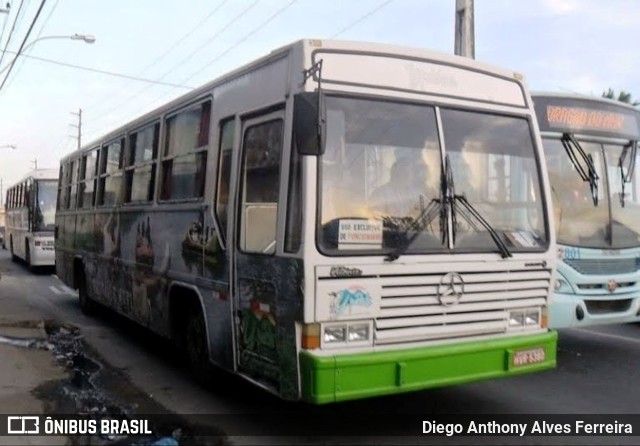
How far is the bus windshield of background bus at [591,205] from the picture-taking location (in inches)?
314

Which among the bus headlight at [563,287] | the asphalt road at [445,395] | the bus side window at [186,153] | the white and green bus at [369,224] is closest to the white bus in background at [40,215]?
the asphalt road at [445,395]

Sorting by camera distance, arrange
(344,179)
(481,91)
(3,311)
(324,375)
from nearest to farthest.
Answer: (324,375) < (344,179) < (481,91) < (3,311)

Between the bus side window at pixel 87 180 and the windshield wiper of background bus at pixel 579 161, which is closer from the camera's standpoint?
the windshield wiper of background bus at pixel 579 161

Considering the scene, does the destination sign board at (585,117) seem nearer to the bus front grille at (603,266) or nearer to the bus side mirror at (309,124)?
the bus front grille at (603,266)

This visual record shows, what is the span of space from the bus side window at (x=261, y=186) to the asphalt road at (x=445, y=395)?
5.19 feet

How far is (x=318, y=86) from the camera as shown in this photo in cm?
484

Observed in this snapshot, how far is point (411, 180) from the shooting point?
5207mm

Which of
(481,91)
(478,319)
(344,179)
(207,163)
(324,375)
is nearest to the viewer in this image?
(324,375)

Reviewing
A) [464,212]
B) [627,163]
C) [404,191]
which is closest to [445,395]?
[464,212]

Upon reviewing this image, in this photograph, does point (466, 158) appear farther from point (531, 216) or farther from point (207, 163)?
point (207, 163)

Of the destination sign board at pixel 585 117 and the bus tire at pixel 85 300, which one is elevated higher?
the destination sign board at pixel 585 117

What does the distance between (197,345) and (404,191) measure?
2.87 metres

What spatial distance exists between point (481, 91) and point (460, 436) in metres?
2.83

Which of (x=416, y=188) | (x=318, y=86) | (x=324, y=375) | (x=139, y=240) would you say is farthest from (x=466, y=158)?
(x=139, y=240)
